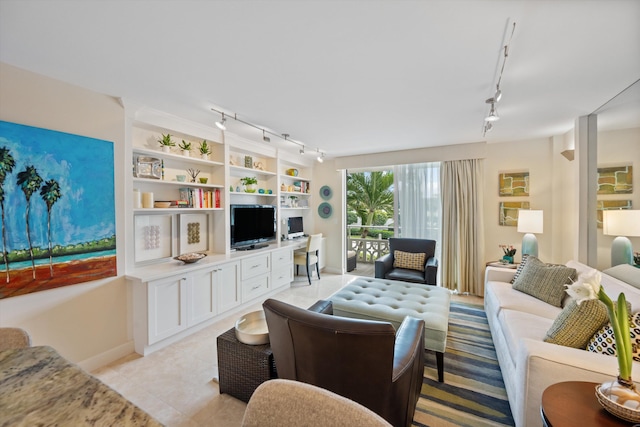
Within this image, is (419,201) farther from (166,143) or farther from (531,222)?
(166,143)

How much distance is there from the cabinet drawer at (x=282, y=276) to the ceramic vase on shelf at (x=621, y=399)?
3481 millimetres

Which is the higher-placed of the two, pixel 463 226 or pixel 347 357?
pixel 463 226

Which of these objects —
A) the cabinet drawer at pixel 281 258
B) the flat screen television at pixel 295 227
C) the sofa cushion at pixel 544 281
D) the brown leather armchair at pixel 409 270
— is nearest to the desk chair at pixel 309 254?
the cabinet drawer at pixel 281 258

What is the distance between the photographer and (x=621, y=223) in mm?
2180

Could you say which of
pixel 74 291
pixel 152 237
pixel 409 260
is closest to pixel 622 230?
pixel 409 260

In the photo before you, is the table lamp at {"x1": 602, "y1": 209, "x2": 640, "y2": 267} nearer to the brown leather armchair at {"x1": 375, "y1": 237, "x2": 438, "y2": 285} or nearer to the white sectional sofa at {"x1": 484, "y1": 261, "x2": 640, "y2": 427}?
the white sectional sofa at {"x1": 484, "y1": 261, "x2": 640, "y2": 427}

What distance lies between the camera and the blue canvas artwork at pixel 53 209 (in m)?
1.81

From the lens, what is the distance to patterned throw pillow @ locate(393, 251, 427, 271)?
12.5 ft

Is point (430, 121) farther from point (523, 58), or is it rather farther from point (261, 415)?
point (261, 415)

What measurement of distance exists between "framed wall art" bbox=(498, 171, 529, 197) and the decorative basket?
3558mm

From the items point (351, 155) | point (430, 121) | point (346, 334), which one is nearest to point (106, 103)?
point (346, 334)

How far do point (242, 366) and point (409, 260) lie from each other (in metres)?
2.85

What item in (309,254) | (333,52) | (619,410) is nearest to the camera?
(619,410)

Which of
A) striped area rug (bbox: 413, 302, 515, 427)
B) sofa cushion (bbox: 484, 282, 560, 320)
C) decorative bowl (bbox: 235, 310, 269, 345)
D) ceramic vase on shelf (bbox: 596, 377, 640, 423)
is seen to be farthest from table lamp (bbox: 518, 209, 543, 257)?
decorative bowl (bbox: 235, 310, 269, 345)
